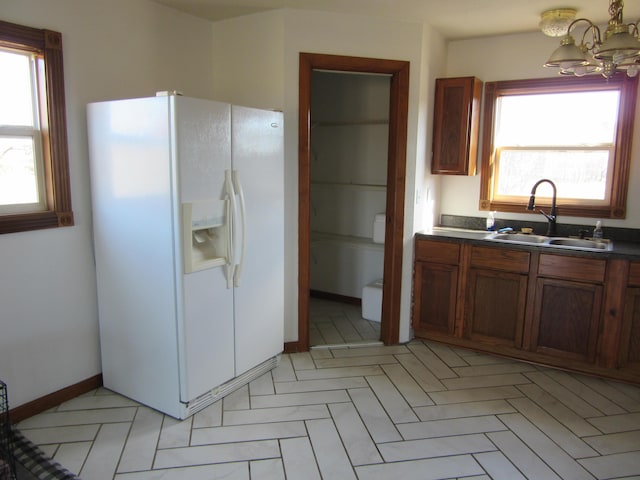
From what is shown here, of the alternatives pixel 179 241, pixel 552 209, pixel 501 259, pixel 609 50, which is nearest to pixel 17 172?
pixel 179 241

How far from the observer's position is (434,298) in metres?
3.68

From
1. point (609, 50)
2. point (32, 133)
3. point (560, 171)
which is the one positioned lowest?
point (560, 171)

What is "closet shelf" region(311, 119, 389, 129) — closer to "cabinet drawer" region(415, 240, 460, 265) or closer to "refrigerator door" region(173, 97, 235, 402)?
"cabinet drawer" region(415, 240, 460, 265)

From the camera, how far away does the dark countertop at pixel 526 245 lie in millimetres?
3018

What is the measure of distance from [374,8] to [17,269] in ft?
8.59

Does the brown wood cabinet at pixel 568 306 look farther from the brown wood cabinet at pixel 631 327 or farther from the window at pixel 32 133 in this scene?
the window at pixel 32 133

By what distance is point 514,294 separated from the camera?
133 inches

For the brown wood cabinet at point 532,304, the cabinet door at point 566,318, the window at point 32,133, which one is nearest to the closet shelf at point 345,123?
the brown wood cabinet at point 532,304

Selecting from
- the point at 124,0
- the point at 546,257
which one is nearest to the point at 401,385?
the point at 546,257

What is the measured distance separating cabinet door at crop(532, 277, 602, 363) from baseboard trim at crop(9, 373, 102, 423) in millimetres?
2926

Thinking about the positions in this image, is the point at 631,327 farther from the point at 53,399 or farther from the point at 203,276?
the point at 53,399

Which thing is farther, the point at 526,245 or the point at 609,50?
the point at 526,245

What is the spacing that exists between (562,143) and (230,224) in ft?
8.64

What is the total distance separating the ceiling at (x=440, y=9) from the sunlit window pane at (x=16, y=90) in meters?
1.01
